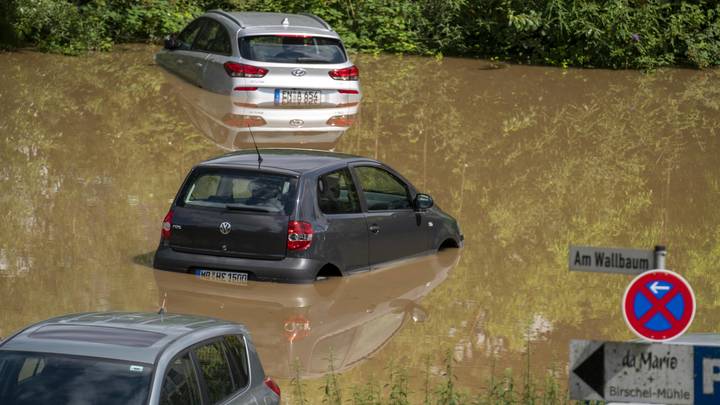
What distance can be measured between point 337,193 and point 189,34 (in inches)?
510

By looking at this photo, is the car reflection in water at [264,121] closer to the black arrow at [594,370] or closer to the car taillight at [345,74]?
the car taillight at [345,74]

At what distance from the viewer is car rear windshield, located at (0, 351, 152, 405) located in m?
7.39

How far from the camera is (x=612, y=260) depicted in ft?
24.2

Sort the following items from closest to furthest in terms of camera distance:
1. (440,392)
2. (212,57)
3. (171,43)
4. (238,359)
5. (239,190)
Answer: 1. (238,359)
2. (440,392)
3. (239,190)
4. (212,57)
5. (171,43)

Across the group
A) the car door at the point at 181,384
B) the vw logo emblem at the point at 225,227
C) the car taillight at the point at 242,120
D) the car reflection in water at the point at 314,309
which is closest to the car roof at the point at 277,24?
the car taillight at the point at 242,120

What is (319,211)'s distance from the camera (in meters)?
14.0

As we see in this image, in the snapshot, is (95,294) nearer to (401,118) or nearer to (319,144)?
(319,144)

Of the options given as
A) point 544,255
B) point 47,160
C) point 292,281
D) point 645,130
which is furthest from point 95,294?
point 645,130

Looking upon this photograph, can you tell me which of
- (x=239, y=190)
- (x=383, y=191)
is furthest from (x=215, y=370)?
(x=383, y=191)

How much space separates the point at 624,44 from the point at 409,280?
1538cm

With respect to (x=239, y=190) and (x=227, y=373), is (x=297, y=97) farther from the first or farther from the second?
(x=227, y=373)

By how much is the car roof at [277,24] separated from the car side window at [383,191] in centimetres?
758

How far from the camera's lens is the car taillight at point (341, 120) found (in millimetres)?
22914

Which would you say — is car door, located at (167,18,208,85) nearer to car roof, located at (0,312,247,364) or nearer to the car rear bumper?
the car rear bumper
